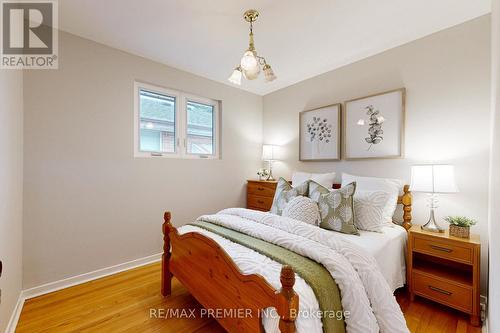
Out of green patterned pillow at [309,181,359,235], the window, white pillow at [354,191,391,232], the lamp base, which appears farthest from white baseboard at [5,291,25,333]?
the lamp base

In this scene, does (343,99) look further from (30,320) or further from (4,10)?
(30,320)

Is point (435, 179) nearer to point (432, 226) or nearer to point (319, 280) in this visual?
point (432, 226)

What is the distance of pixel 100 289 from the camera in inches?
85.2

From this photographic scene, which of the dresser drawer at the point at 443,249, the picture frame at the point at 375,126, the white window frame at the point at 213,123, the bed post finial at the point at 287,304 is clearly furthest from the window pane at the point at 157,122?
the dresser drawer at the point at 443,249

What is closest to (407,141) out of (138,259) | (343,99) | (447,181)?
(447,181)

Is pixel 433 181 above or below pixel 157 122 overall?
below

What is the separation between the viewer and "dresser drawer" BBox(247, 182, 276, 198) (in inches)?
129

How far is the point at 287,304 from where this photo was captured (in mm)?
920

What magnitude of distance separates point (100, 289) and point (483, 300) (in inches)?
132

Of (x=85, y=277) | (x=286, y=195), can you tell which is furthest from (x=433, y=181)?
(x=85, y=277)

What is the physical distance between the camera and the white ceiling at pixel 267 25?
6.10 ft

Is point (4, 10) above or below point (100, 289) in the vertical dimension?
above

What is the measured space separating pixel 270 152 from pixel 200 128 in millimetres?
1167

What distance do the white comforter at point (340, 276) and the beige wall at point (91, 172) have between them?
1600 mm
